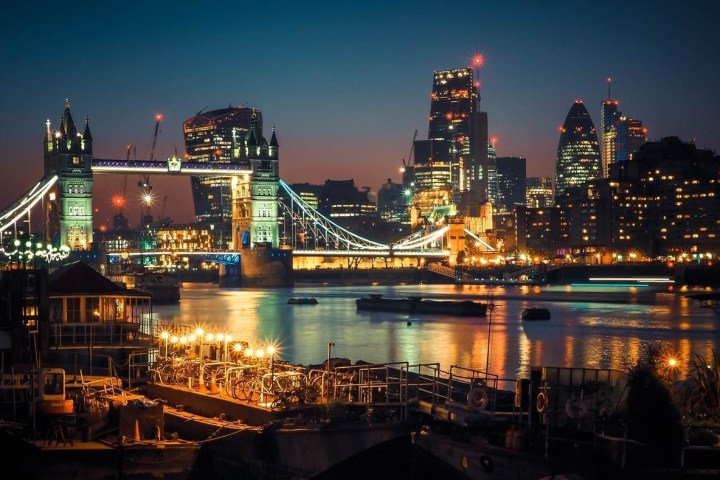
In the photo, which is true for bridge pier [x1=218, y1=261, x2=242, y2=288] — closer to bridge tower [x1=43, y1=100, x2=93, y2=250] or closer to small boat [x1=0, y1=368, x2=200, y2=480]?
bridge tower [x1=43, y1=100, x2=93, y2=250]

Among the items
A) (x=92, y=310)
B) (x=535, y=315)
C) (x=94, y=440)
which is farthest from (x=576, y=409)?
(x=535, y=315)

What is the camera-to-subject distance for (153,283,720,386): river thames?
5306 centimetres

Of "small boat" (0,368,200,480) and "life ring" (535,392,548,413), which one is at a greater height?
"life ring" (535,392,548,413)

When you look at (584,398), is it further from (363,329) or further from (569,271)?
(569,271)

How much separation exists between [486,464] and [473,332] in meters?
54.3

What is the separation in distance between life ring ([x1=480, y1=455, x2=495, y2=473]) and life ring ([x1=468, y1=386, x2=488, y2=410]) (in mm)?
2195

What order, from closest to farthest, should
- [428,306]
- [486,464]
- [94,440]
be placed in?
[486,464], [94,440], [428,306]

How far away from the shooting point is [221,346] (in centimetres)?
3238

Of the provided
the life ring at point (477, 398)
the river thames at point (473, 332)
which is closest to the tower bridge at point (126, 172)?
the river thames at point (473, 332)

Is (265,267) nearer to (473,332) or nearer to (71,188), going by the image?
(71,188)

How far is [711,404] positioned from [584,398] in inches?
Answer: 140

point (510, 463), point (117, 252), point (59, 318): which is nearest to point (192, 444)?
point (510, 463)

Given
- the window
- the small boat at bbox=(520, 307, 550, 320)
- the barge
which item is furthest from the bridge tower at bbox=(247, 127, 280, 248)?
the window

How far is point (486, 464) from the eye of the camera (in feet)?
53.3
